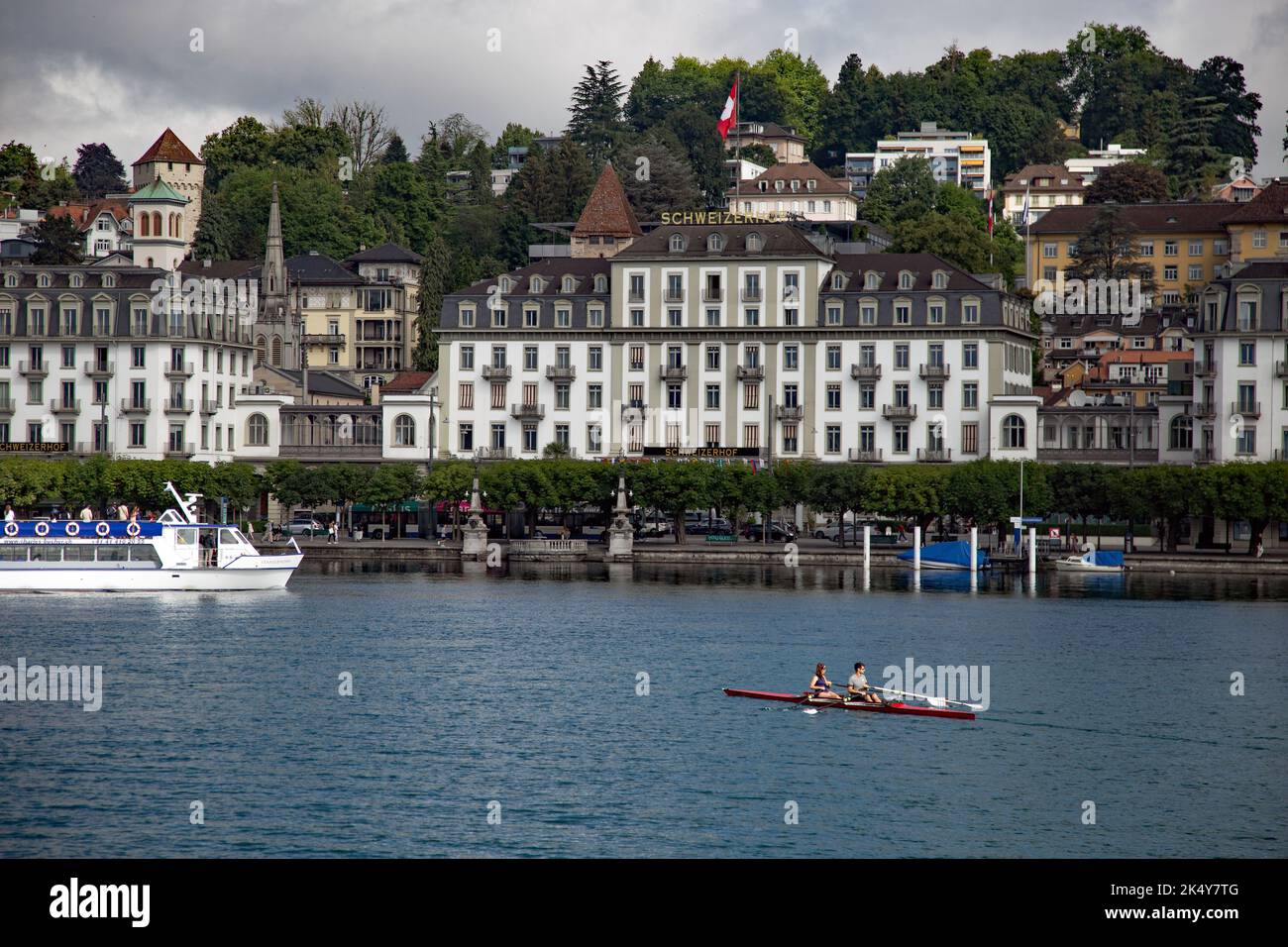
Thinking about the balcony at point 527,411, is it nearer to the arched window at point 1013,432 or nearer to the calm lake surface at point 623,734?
the arched window at point 1013,432

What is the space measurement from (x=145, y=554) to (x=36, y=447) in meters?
42.2

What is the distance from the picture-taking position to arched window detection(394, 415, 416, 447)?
460 feet

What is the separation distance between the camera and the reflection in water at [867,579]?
103312 mm

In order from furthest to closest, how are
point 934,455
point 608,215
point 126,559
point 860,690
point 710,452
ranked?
point 608,215 < point 710,452 < point 934,455 < point 126,559 < point 860,690

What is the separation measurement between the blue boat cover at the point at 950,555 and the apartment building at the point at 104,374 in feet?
176

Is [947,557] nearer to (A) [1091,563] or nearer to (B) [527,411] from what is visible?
(A) [1091,563]

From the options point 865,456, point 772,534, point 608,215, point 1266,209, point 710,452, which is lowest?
point 772,534

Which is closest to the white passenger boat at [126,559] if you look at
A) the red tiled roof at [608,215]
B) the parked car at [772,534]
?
the parked car at [772,534]

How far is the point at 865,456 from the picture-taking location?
134 meters

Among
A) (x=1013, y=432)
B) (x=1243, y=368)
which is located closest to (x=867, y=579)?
(x=1013, y=432)

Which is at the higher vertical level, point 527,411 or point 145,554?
point 527,411

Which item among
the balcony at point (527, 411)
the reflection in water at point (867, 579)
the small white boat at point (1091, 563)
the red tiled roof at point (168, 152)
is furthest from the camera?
the red tiled roof at point (168, 152)

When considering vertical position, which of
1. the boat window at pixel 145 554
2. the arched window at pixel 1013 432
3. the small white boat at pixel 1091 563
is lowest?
the small white boat at pixel 1091 563
